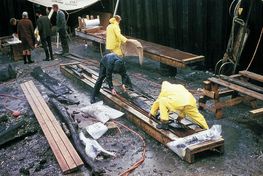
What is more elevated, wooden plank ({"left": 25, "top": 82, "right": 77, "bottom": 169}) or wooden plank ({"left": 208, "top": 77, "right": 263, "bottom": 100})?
wooden plank ({"left": 208, "top": 77, "right": 263, "bottom": 100})

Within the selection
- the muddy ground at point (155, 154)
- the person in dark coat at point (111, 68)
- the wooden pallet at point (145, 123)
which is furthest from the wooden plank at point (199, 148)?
the person in dark coat at point (111, 68)

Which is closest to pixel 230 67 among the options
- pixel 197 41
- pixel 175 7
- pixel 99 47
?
pixel 197 41

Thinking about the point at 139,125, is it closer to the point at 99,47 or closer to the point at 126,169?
the point at 126,169

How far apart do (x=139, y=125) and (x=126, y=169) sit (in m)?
1.62

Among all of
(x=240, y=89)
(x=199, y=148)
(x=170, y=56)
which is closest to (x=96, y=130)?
(x=199, y=148)

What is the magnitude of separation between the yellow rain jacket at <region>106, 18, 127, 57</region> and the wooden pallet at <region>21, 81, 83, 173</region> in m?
2.90

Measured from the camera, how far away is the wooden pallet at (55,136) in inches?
240

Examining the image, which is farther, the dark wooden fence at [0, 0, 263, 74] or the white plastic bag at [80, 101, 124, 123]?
the dark wooden fence at [0, 0, 263, 74]

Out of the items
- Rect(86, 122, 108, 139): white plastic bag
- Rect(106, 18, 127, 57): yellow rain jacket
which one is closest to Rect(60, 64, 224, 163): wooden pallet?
Rect(86, 122, 108, 139): white plastic bag

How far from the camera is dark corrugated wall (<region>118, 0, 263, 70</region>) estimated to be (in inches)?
408

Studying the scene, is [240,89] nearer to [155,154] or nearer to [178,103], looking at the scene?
[178,103]

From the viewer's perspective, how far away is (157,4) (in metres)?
13.1

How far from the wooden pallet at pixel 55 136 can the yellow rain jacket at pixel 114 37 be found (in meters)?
2.90

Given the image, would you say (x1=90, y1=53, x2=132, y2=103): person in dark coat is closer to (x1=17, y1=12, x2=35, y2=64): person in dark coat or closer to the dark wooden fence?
the dark wooden fence
